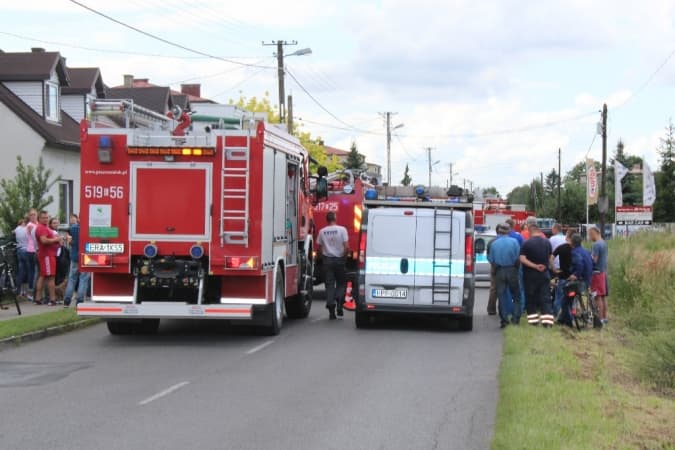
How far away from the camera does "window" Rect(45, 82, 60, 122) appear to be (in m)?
33.7

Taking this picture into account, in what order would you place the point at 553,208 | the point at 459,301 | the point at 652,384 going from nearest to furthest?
1. the point at 652,384
2. the point at 459,301
3. the point at 553,208

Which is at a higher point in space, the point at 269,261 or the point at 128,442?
the point at 269,261

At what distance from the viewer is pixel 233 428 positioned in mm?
8500

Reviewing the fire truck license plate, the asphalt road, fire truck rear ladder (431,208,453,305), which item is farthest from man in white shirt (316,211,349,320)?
the fire truck license plate

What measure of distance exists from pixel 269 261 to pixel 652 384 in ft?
19.6

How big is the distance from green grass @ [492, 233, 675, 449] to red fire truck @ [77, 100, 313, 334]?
412cm

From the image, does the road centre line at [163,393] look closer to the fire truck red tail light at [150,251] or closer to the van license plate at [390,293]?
the fire truck red tail light at [150,251]

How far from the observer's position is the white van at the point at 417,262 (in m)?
16.7

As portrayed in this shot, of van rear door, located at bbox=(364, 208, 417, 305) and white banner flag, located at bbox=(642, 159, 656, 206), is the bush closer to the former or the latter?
van rear door, located at bbox=(364, 208, 417, 305)

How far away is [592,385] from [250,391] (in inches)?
142

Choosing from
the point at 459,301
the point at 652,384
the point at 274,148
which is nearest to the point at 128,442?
the point at 652,384

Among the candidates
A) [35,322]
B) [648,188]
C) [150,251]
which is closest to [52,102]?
[35,322]

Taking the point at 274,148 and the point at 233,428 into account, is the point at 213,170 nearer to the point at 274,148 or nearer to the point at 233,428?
the point at 274,148

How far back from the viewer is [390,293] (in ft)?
55.0
